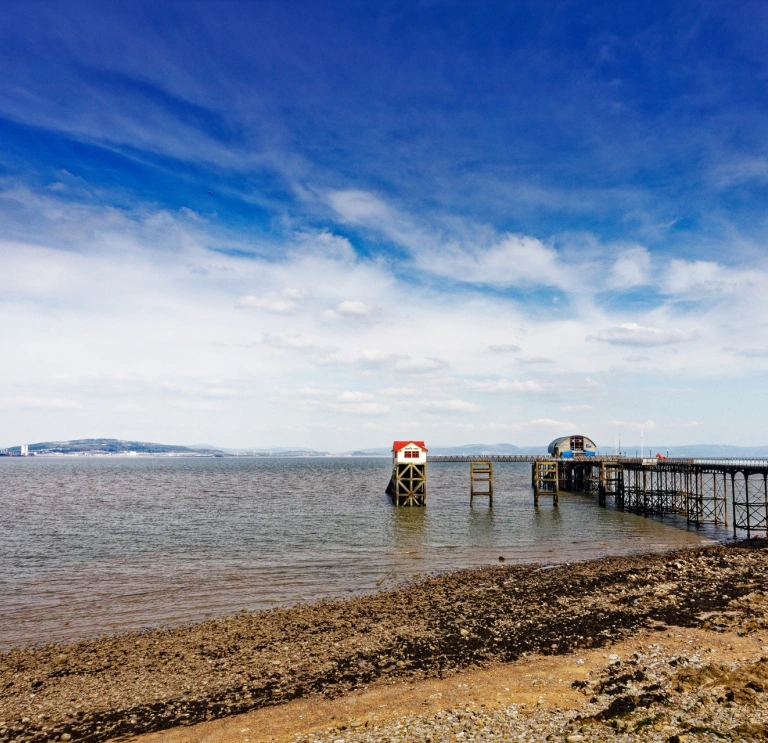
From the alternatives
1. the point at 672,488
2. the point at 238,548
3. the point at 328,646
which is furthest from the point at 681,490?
the point at 328,646

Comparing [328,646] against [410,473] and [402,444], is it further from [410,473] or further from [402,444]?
[402,444]

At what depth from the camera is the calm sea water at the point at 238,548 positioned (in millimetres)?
22422

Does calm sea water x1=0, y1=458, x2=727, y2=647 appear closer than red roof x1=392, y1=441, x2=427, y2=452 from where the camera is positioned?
Yes

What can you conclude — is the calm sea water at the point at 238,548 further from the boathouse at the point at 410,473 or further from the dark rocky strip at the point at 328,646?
the dark rocky strip at the point at 328,646

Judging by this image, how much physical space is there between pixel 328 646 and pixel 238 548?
1957cm

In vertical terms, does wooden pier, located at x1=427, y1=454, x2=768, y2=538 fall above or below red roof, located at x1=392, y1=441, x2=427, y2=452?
below

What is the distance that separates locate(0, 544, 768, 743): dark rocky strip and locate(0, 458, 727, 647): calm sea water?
2.90 meters

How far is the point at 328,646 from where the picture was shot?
54.0 feet

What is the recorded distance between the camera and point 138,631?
19.0m

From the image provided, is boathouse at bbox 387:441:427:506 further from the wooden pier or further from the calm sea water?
the wooden pier

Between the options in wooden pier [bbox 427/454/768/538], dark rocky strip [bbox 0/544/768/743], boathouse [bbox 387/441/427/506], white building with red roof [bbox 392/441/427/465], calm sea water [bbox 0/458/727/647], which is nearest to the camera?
dark rocky strip [bbox 0/544/768/743]

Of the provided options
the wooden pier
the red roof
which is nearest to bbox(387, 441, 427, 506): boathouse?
the red roof

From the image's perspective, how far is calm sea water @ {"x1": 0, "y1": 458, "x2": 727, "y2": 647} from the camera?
73.6 ft

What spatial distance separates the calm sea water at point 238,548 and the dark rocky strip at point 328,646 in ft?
9.50
